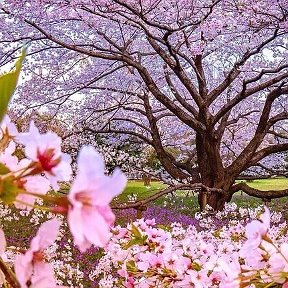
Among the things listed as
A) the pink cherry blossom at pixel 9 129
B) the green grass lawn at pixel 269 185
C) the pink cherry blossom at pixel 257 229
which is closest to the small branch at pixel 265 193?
the pink cherry blossom at pixel 257 229

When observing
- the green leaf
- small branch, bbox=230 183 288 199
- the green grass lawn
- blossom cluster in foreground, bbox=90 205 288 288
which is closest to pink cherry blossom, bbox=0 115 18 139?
the green leaf

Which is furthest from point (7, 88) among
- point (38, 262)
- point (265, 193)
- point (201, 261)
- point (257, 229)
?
point (265, 193)

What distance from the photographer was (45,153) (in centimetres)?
65

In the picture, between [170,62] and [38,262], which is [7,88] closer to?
[38,262]

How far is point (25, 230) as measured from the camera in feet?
32.4

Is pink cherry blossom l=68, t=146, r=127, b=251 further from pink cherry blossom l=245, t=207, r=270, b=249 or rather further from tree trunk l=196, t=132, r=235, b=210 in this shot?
tree trunk l=196, t=132, r=235, b=210

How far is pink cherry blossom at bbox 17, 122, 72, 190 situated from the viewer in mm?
642

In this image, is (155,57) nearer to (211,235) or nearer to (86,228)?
(211,235)

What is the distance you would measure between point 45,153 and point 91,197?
122mm

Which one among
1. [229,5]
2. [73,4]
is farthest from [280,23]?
[73,4]

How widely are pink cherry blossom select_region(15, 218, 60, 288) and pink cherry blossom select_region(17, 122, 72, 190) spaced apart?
0.18 feet

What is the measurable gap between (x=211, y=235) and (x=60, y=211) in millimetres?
2930

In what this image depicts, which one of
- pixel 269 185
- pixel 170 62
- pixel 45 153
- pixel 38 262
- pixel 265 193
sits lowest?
pixel 38 262

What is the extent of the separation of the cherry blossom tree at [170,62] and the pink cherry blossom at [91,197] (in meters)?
7.00
